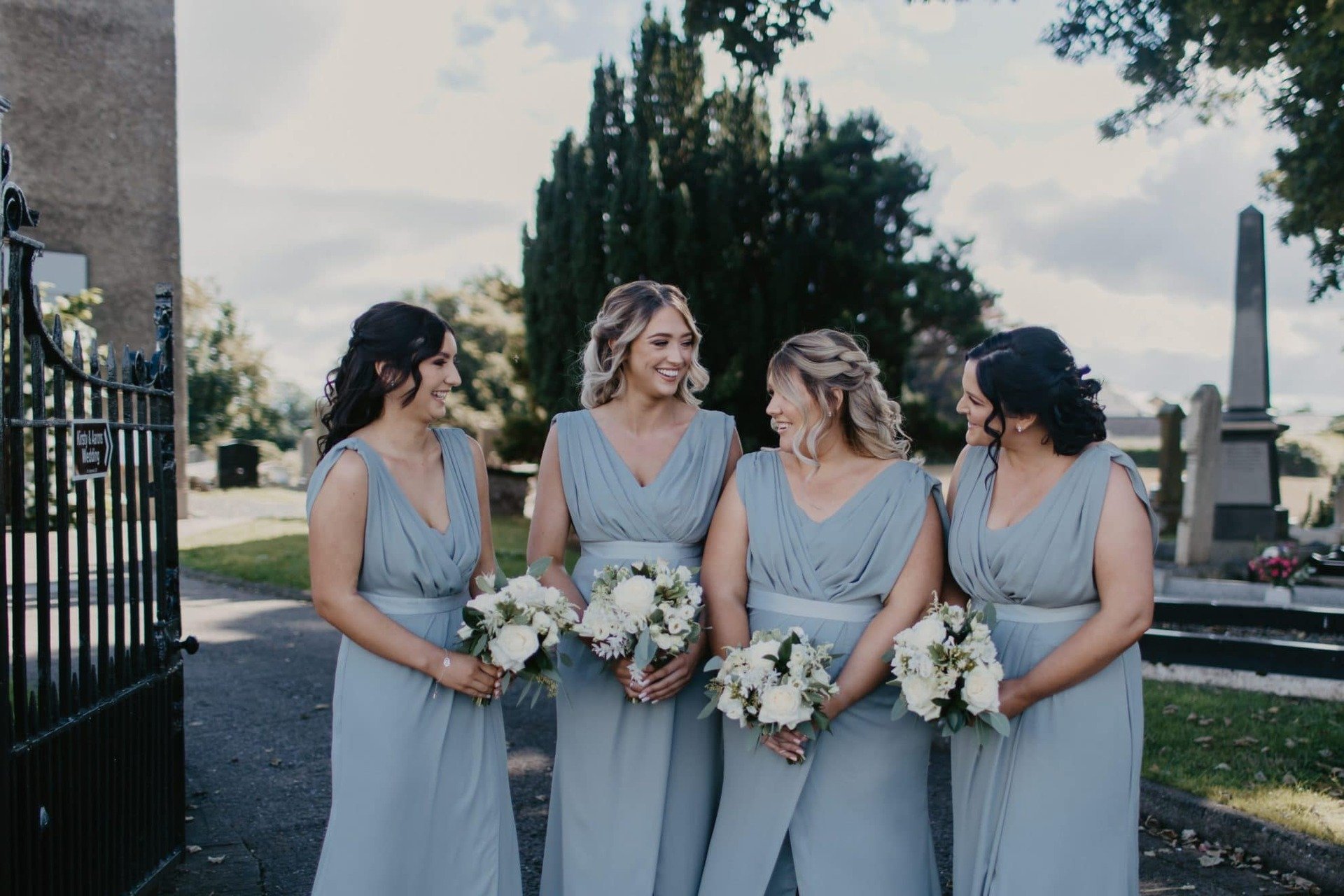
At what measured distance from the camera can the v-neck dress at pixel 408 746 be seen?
10.5 feet

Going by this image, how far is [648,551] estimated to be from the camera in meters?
3.82

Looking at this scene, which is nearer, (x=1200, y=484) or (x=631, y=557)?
(x=631, y=557)

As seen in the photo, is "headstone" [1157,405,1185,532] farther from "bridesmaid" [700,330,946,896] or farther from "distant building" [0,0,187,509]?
"distant building" [0,0,187,509]

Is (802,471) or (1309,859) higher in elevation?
(802,471)

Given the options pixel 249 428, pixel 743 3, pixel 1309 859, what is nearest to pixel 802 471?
pixel 1309 859

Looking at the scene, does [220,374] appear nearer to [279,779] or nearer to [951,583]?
[279,779]

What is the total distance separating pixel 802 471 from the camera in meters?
3.55

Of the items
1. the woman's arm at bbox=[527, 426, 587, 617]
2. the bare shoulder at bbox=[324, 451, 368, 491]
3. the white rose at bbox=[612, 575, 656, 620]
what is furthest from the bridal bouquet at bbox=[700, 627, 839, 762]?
the bare shoulder at bbox=[324, 451, 368, 491]

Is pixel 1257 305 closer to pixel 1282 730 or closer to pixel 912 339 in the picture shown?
pixel 912 339

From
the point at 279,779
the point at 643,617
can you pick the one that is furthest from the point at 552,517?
the point at 279,779

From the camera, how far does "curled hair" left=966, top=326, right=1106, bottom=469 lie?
A: 125 inches

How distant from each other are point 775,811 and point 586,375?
1.76 m

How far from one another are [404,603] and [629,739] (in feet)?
3.24

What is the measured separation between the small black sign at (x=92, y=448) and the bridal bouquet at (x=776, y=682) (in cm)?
251
